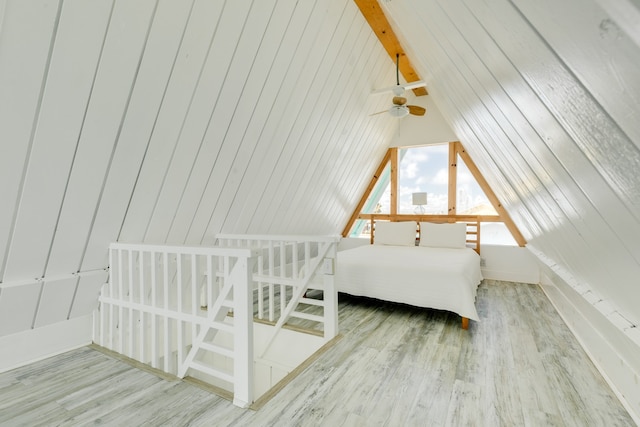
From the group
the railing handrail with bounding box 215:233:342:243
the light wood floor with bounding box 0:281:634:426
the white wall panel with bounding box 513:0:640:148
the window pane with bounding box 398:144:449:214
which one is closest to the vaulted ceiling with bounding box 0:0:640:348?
the white wall panel with bounding box 513:0:640:148

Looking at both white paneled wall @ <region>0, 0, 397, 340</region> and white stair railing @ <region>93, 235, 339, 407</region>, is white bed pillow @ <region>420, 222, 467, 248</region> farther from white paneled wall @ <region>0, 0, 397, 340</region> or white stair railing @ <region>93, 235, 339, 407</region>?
white paneled wall @ <region>0, 0, 397, 340</region>

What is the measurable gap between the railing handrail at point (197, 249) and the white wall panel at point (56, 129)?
38cm

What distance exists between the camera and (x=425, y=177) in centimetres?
492

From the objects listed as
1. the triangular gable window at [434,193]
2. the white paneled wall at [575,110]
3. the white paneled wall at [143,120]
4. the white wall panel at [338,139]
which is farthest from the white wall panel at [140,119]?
the triangular gable window at [434,193]

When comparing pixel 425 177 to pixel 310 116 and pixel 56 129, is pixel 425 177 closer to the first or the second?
pixel 310 116

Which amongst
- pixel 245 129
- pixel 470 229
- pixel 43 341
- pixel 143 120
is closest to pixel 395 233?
pixel 470 229

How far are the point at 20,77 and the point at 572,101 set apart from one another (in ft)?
5.97

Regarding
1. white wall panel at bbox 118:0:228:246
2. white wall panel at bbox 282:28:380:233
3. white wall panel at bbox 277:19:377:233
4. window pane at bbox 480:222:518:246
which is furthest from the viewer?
window pane at bbox 480:222:518:246

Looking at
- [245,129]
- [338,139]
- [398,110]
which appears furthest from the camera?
Result: [338,139]

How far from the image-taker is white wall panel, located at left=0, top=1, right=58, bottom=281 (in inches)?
43.1

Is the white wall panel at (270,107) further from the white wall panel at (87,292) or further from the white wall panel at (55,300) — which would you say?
the white wall panel at (55,300)

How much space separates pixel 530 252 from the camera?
3947mm

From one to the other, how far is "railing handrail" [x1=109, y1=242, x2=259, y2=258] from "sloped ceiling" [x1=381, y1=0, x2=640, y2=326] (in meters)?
1.23

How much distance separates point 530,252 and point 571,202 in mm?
3402
